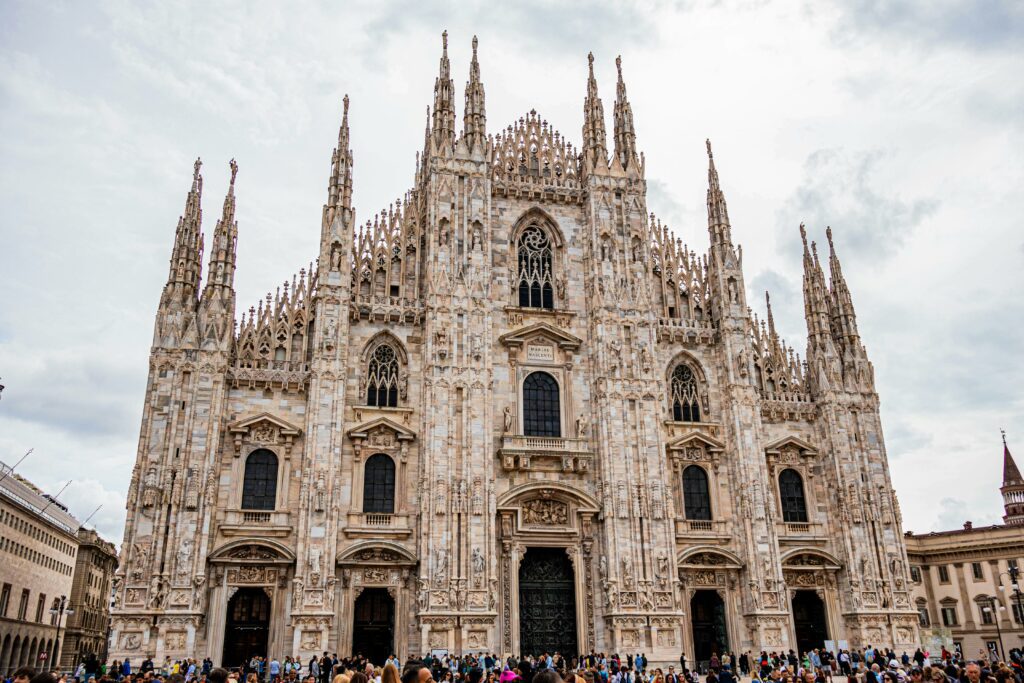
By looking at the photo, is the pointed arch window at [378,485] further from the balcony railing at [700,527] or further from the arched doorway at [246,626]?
the balcony railing at [700,527]

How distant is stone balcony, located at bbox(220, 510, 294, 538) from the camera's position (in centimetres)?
3033

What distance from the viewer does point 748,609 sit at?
33.3 meters

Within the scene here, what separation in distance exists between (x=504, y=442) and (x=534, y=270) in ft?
27.4

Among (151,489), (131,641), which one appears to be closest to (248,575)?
(131,641)

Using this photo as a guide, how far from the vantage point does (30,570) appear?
2235 inches

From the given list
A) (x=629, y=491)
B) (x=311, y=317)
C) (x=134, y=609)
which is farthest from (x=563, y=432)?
(x=134, y=609)

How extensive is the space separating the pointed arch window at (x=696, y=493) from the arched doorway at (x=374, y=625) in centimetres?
1289

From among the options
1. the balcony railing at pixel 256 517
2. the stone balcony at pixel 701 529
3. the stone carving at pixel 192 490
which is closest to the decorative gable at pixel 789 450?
the stone balcony at pixel 701 529

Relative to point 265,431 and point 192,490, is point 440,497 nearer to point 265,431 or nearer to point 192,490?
point 265,431

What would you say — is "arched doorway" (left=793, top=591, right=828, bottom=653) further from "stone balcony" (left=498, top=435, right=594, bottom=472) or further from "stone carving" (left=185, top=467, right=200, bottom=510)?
"stone carving" (left=185, top=467, right=200, bottom=510)

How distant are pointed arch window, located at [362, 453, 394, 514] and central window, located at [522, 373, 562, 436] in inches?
231

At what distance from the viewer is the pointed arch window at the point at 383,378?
111 feet

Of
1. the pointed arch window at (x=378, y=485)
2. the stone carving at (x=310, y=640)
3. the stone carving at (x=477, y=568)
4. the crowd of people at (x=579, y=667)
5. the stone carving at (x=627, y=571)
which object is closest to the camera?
the crowd of people at (x=579, y=667)

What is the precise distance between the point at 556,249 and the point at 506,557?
45.4ft
